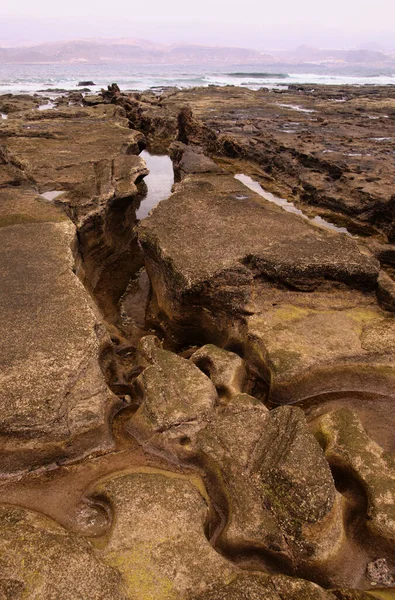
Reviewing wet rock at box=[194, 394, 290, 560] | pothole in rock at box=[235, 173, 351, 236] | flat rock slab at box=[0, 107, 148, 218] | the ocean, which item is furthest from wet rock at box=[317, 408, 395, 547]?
the ocean

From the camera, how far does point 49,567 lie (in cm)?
263

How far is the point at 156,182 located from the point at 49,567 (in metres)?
11.7

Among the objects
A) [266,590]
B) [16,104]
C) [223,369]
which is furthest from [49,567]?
[16,104]

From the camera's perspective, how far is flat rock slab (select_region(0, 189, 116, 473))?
3.50m

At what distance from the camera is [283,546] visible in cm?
298

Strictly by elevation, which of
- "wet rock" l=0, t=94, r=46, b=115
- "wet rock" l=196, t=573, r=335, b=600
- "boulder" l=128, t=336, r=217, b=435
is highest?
"wet rock" l=0, t=94, r=46, b=115

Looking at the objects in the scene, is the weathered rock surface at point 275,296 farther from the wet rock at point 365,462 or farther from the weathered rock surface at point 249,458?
the weathered rock surface at point 249,458

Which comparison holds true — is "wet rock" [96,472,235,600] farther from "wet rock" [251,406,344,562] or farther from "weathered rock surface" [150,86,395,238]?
"weathered rock surface" [150,86,395,238]

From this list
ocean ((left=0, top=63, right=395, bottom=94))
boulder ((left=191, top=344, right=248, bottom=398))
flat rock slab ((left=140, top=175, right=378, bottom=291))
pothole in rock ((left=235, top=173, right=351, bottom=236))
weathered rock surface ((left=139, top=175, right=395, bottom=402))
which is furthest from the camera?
ocean ((left=0, top=63, right=395, bottom=94))

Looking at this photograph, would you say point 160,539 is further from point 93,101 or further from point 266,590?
point 93,101

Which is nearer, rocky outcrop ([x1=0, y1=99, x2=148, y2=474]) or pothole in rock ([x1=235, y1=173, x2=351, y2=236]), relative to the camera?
rocky outcrop ([x1=0, y1=99, x2=148, y2=474])

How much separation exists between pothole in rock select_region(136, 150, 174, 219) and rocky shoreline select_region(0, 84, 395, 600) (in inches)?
90.9

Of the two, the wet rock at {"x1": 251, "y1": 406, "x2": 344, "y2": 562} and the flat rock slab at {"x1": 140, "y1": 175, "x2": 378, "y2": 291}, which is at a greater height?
the flat rock slab at {"x1": 140, "y1": 175, "x2": 378, "y2": 291}

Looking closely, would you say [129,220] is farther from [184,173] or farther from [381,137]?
[381,137]
